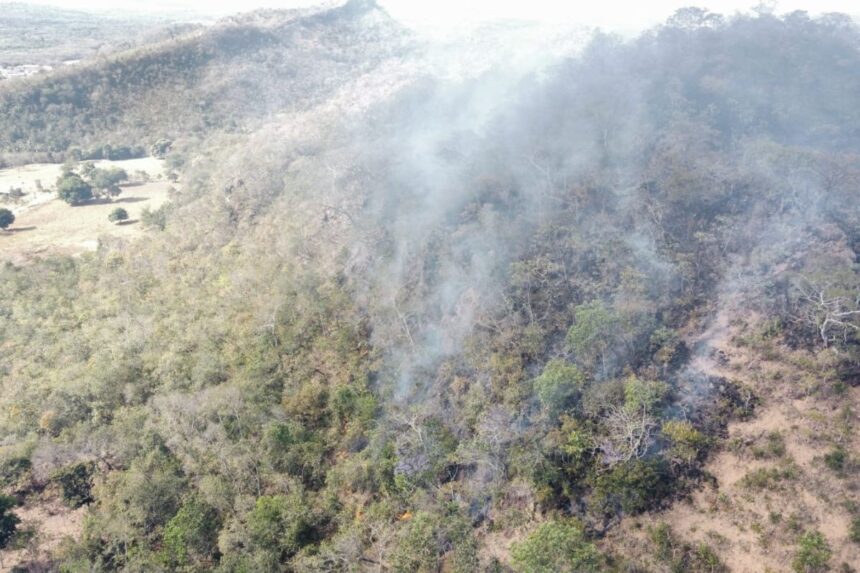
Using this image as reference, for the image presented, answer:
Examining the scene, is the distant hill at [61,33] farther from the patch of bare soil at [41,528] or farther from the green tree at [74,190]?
the patch of bare soil at [41,528]

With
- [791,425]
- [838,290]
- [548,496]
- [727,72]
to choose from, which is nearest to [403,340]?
[548,496]

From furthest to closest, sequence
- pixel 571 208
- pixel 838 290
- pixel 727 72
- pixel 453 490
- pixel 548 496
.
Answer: pixel 727 72
pixel 571 208
pixel 838 290
pixel 453 490
pixel 548 496

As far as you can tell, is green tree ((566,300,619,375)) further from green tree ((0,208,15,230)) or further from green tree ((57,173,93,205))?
green tree ((57,173,93,205))

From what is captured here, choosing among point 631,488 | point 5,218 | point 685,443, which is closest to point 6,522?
point 631,488

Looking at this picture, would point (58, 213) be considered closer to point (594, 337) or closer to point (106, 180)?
point (106, 180)

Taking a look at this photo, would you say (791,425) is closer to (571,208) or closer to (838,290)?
(838,290)
